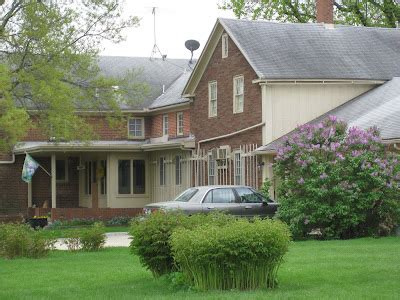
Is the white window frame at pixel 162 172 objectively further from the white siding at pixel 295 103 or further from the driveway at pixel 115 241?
the white siding at pixel 295 103

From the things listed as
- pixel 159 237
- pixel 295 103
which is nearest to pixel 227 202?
pixel 295 103

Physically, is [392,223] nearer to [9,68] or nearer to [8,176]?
[9,68]

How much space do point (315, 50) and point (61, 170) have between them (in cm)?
1497

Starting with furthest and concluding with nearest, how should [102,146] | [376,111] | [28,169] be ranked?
[102,146] < [28,169] < [376,111]

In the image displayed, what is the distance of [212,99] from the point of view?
34.9 meters

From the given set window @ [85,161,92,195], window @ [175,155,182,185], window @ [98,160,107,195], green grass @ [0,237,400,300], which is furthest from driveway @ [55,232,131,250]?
window @ [85,161,92,195]

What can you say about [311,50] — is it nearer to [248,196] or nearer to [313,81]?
[313,81]

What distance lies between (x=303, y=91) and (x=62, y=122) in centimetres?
829

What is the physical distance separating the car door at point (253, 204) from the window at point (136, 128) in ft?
54.4

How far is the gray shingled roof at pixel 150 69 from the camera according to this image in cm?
4334

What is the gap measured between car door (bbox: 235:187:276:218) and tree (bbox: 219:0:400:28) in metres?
23.2

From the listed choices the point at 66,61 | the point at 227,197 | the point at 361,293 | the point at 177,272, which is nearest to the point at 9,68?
the point at 66,61

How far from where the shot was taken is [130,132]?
42344mm

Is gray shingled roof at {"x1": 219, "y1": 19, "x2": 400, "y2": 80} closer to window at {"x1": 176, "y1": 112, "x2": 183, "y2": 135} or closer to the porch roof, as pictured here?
the porch roof
